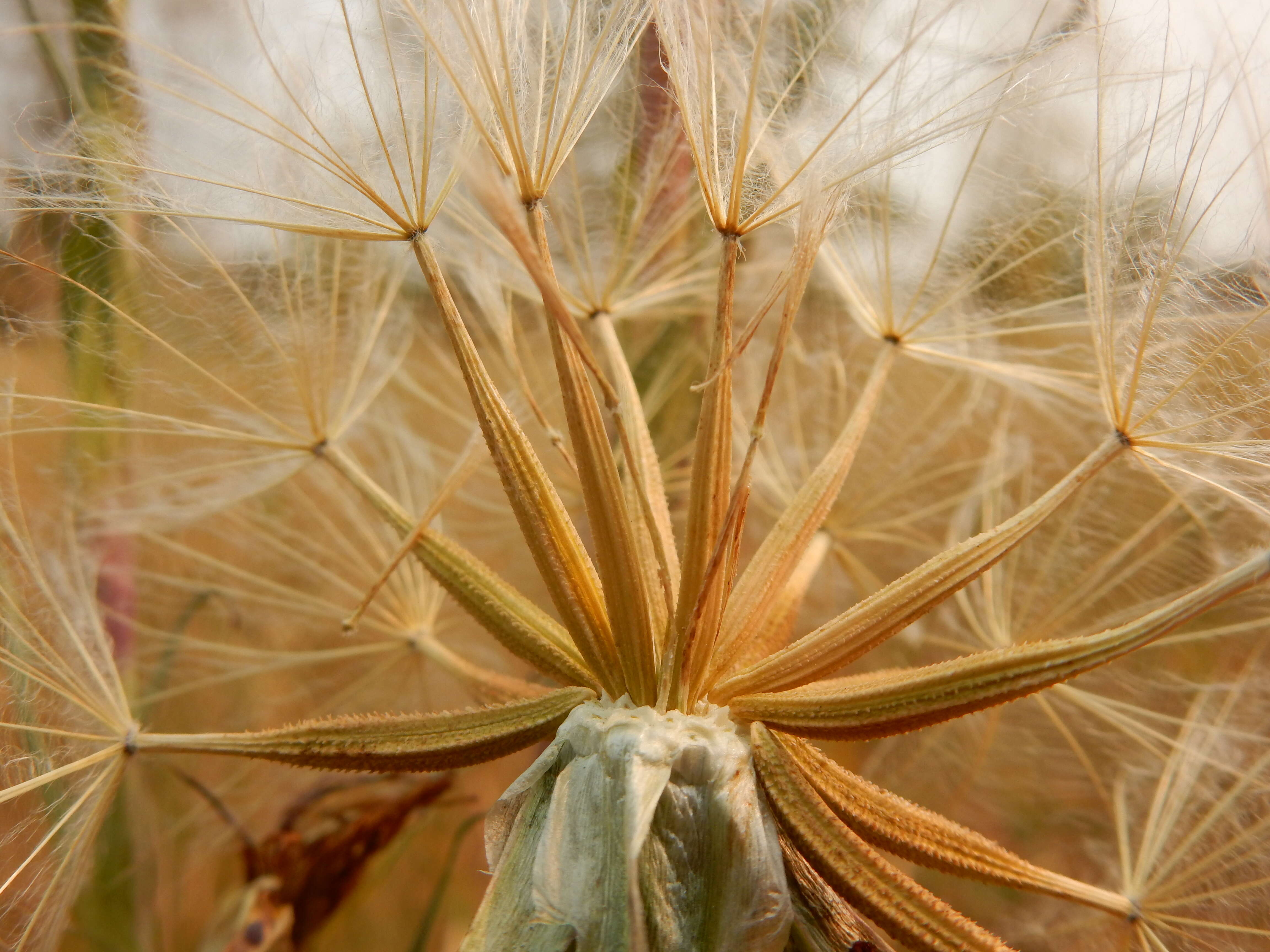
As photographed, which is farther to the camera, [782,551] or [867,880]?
[782,551]

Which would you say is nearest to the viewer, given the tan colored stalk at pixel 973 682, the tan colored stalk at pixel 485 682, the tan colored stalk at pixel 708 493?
the tan colored stalk at pixel 973 682

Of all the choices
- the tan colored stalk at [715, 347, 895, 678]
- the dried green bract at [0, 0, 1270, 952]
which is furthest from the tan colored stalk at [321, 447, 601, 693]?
the tan colored stalk at [715, 347, 895, 678]

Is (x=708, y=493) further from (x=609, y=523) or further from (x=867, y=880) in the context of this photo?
(x=867, y=880)

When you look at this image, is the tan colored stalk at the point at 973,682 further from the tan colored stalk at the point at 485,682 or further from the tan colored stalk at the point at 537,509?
the tan colored stalk at the point at 485,682

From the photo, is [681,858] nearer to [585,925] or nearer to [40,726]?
[585,925]

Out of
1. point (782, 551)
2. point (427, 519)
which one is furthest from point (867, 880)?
point (427, 519)

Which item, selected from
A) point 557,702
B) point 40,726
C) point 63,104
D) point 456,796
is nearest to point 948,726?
point 456,796

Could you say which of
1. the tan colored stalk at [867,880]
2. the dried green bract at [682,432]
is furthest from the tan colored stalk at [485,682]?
the tan colored stalk at [867,880]
